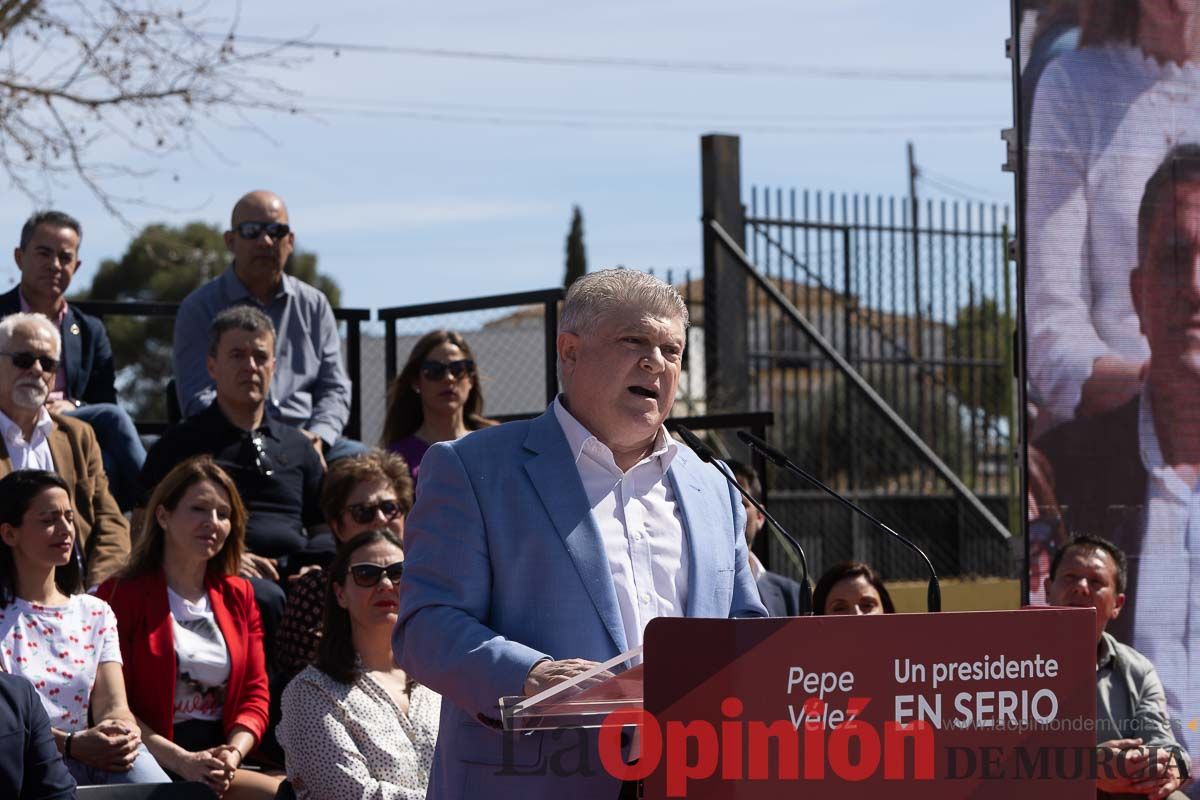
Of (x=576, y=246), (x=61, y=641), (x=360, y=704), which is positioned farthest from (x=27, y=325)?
(x=576, y=246)

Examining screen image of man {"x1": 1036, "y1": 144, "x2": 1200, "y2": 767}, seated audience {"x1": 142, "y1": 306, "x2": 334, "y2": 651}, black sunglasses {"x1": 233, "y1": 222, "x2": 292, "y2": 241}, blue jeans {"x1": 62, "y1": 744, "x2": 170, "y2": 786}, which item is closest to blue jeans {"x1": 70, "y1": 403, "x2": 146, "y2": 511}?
seated audience {"x1": 142, "y1": 306, "x2": 334, "y2": 651}

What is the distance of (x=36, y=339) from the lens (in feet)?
20.2

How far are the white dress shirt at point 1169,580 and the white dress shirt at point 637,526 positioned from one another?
11.6 ft

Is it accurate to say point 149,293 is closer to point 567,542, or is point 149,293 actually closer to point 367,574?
point 367,574

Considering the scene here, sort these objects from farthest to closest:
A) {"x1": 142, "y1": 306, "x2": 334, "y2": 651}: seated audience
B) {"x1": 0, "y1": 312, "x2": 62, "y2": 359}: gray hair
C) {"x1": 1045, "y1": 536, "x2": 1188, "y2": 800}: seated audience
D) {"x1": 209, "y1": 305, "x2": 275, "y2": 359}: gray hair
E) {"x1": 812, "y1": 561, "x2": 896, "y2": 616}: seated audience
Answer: {"x1": 209, "y1": 305, "x2": 275, "y2": 359}: gray hair < {"x1": 142, "y1": 306, "x2": 334, "y2": 651}: seated audience < {"x1": 0, "y1": 312, "x2": 62, "y2": 359}: gray hair < {"x1": 812, "y1": 561, "x2": 896, "y2": 616}: seated audience < {"x1": 1045, "y1": 536, "x2": 1188, "y2": 800}: seated audience

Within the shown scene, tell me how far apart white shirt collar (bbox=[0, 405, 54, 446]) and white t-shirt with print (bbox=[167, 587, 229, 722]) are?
1.07 meters

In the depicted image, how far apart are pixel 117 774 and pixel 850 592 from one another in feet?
8.67

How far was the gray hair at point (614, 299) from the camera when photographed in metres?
2.87

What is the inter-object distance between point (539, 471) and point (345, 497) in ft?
11.2

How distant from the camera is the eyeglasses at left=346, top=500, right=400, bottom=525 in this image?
6.17 m

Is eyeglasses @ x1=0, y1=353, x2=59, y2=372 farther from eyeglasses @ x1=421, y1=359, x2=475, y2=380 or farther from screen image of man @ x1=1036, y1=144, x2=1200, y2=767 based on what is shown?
screen image of man @ x1=1036, y1=144, x2=1200, y2=767

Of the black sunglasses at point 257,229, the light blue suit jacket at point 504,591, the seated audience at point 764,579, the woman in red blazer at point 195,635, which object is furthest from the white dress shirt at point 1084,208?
the black sunglasses at point 257,229

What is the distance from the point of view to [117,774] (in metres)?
4.88

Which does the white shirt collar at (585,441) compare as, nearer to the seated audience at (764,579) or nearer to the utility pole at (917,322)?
the seated audience at (764,579)
